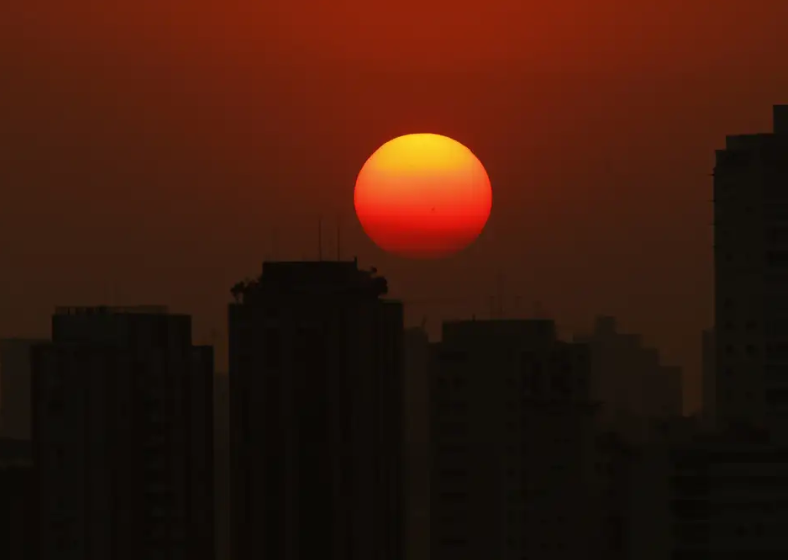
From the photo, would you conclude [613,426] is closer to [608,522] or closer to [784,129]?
[608,522]

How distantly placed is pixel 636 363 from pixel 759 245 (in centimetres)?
7554

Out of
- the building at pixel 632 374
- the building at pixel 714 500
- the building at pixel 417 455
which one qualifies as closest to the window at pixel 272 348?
the building at pixel 417 455

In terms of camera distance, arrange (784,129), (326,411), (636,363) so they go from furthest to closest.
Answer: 1. (636,363)
2. (326,411)
3. (784,129)

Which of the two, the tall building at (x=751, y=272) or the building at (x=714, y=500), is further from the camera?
the tall building at (x=751, y=272)

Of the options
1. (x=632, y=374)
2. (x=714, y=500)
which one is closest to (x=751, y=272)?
(x=714, y=500)

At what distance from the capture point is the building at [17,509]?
88.4 metres

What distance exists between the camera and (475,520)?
323 ft

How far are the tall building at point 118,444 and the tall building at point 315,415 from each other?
11256 millimetres

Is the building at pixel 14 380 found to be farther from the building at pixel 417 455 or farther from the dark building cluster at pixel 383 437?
the building at pixel 417 455

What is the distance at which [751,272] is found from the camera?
88.3 m

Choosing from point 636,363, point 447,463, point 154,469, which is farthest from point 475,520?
point 636,363

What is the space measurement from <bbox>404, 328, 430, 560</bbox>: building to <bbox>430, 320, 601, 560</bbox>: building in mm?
5791

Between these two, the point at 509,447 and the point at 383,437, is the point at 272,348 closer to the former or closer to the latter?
the point at 383,437

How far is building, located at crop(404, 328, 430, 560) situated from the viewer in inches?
4486
